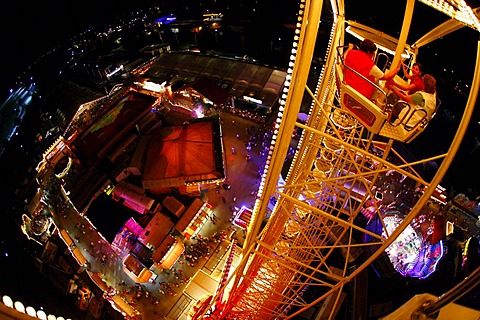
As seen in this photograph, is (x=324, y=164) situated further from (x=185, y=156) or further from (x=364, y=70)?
(x=185, y=156)

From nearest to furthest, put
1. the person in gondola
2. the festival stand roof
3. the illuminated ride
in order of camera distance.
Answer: the illuminated ride
the person in gondola
the festival stand roof

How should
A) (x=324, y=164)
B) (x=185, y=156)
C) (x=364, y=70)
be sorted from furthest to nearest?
(x=185, y=156) → (x=324, y=164) → (x=364, y=70)

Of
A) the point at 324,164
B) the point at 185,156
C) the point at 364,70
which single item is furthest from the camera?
the point at 185,156

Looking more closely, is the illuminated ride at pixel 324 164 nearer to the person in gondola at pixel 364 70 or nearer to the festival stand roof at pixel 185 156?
the person in gondola at pixel 364 70

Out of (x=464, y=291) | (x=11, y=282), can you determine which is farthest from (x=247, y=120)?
(x=464, y=291)

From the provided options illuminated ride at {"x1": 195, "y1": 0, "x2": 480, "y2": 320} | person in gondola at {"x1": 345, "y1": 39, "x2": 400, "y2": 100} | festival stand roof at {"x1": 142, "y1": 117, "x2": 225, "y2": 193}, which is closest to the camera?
illuminated ride at {"x1": 195, "y1": 0, "x2": 480, "y2": 320}

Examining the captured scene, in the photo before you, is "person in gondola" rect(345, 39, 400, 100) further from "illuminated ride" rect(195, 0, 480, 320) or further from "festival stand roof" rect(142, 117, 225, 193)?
"festival stand roof" rect(142, 117, 225, 193)

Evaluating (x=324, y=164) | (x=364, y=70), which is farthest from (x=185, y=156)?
(x=364, y=70)

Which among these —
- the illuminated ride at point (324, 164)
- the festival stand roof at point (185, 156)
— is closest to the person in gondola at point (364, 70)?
the illuminated ride at point (324, 164)

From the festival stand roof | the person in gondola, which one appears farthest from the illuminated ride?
the festival stand roof
